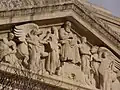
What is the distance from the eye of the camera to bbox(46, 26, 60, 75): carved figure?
49.5 feet

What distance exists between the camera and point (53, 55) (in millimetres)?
15172

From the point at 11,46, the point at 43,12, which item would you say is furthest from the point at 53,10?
the point at 11,46

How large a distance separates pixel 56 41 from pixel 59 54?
1.16 feet

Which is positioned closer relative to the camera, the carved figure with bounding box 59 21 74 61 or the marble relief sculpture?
the marble relief sculpture

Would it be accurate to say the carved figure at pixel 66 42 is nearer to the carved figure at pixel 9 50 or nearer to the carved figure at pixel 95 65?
the carved figure at pixel 95 65

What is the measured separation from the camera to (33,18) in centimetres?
1513

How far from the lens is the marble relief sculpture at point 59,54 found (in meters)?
14.7

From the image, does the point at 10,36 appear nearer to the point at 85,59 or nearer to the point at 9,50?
the point at 9,50

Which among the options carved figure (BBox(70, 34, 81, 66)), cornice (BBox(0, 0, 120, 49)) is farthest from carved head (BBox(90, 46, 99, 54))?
carved figure (BBox(70, 34, 81, 66))

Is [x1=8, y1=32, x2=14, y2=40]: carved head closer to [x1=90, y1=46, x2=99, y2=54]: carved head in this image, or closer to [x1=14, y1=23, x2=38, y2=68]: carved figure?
[x1=14, y1=23, x2=38, y2=68]: carved figure

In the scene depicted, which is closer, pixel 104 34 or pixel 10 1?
pixel 10 1

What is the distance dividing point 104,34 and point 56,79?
2182mm

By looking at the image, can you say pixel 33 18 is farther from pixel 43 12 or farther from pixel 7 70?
pixel 7 70

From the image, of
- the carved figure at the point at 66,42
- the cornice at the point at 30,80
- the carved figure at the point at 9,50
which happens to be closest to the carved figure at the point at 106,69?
the cornice at the point at 30,80
